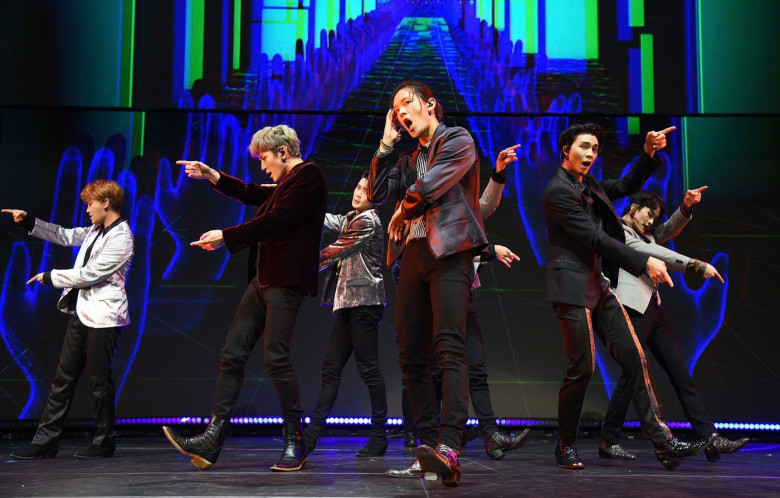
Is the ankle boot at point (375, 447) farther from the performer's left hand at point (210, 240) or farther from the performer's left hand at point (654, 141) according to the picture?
the performer's left hand at point (654, 141)

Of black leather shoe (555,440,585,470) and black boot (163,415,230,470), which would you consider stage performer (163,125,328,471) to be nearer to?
black boot (163,415,230,470)

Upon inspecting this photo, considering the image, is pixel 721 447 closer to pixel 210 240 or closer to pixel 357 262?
pixel 357 262

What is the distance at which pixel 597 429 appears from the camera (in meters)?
5.90

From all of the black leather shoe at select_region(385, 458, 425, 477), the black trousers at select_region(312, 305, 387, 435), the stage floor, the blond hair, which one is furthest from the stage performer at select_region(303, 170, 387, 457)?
the black leather shoe at select_region(385, 458, 425, 477)

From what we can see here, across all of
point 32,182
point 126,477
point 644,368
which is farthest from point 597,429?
point 32,182

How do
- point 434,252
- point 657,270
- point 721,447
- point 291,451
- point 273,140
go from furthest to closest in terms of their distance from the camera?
point 721,447, point 273,140, point 291,451, point 657,270, point 434,252

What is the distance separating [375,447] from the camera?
435 centimetres

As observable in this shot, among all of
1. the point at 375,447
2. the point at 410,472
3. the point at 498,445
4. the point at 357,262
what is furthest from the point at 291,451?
the point at 357,262

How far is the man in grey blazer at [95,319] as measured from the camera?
4.30m

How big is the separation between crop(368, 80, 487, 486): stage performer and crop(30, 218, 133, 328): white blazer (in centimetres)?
194

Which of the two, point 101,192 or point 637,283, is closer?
point 637,283

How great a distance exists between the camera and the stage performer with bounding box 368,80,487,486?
9.64 ft

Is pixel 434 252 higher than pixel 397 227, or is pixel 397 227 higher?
pixel 397 227

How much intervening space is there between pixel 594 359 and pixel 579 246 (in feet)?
1.74
